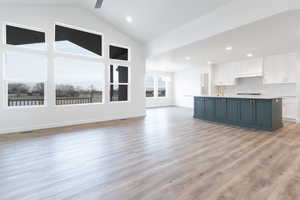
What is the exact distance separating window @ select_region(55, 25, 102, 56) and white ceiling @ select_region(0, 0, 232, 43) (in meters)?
0.77

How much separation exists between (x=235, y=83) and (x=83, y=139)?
656 centimetres

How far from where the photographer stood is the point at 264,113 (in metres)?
4.39

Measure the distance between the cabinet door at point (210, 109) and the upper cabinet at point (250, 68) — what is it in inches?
87.0

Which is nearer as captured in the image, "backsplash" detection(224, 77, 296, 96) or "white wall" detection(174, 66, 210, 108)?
"backsplash" detection(224, 77, 296, 96)

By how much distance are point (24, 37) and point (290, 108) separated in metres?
8.69

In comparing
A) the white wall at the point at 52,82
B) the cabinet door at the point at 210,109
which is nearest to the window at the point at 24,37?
the white wall at the point at 52,82

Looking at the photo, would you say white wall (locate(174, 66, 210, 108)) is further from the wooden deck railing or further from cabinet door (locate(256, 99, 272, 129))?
the wooden deck railing

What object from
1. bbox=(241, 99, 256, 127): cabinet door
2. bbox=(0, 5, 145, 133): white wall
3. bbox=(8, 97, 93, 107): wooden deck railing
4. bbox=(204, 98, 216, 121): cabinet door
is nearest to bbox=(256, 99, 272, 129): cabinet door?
bbox=(241, 99, 256, 127): cabinet door

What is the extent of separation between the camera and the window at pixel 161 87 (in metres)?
10.8

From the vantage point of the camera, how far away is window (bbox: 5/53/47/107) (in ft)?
14.1

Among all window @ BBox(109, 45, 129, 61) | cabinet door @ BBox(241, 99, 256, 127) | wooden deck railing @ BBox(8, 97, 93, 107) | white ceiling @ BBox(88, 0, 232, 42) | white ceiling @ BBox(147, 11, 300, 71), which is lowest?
cabinet door @ BBox(241, 99, 256, 127)

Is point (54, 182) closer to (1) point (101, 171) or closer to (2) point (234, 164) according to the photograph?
(1) point (101, 171)

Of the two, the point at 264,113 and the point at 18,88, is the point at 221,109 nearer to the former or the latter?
the point at 264,113

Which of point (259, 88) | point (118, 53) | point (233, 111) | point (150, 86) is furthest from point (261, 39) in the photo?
point (150, 86)
